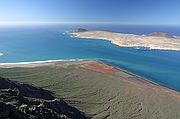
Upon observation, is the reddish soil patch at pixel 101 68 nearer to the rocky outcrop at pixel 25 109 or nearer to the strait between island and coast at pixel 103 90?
the strait between island and coast at pixel 103 90

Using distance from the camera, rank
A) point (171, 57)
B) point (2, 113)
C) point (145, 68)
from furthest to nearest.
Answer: point (171, 57)
point (145, 68)
point (2, 113)

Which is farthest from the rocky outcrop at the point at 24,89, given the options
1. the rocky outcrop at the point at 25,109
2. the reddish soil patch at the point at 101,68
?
the reddish soil patch at the point at 101,68

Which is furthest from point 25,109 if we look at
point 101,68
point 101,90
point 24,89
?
point 101,68

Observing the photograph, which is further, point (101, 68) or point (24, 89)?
point (101, 68)

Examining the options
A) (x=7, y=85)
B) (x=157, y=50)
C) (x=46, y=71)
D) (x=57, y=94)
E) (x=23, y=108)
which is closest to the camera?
(x=23, y=108)

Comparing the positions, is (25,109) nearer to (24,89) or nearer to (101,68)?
(24,89)

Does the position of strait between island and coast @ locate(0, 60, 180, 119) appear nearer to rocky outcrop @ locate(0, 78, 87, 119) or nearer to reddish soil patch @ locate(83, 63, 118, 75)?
reddish soil patch @ locate(83, 63, 118, 75)

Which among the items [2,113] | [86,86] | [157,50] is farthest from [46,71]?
[157,50]

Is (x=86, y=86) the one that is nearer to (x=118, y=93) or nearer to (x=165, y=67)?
(x=118, y=93)
